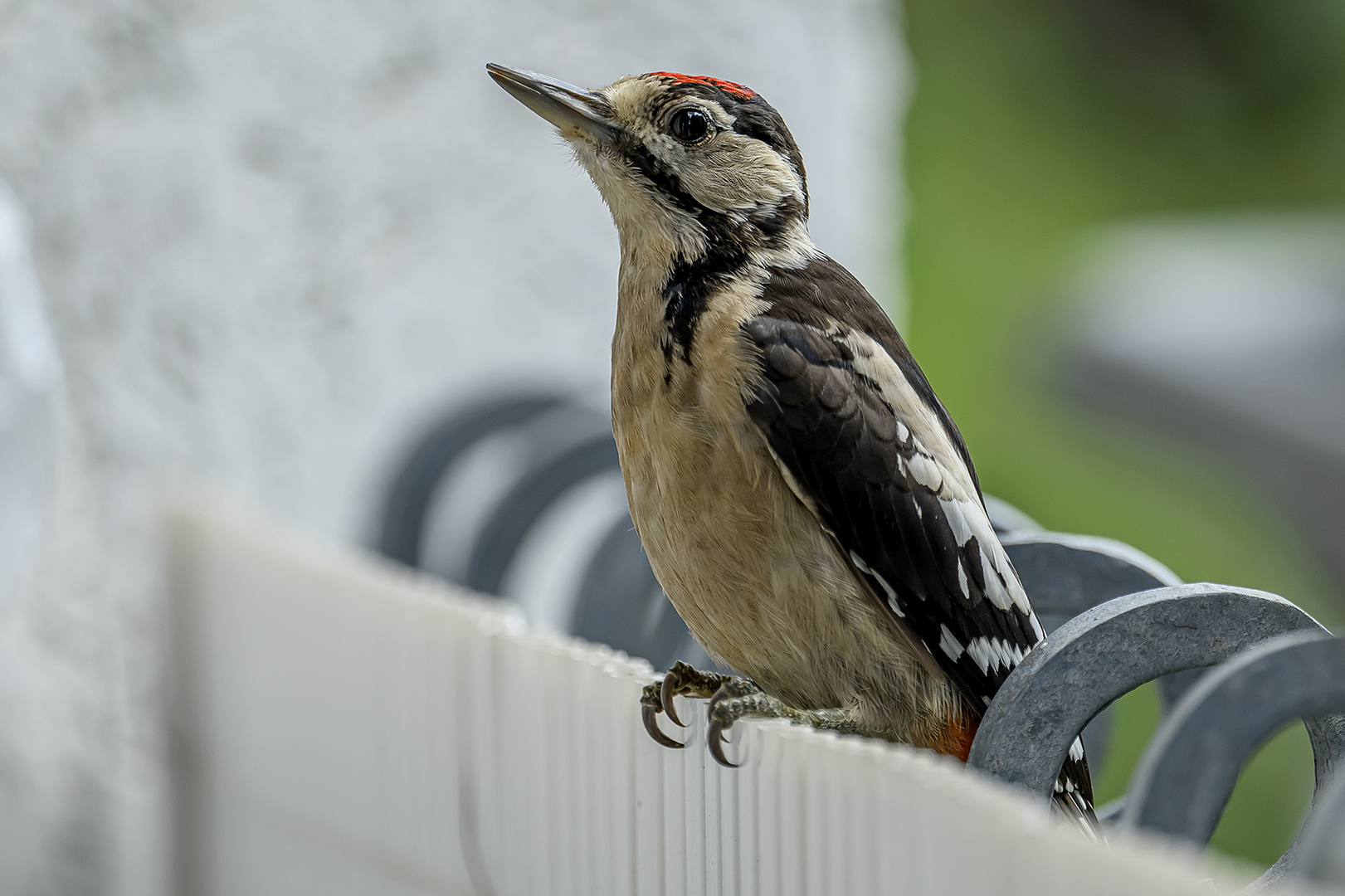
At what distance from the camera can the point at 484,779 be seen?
43.0 inches

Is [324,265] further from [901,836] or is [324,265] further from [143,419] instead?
[901,836]

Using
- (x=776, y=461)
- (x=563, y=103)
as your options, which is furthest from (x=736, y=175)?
(x=776, y=461)

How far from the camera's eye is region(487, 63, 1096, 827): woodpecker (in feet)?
3.24

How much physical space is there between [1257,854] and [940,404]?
4220 millimetres

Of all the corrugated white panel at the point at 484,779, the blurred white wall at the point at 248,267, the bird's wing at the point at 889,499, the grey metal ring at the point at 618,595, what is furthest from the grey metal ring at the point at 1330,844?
the blurred white wall at the point at 248,267

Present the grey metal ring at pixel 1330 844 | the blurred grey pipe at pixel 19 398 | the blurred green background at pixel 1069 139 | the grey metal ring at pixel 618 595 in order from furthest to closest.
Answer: the blurred green background at pixel 1069 139
the grey metal ring at pixel 618 595
the blurred grey pipe at pixel 19 398
the grey metal ring at pixel 1330 844

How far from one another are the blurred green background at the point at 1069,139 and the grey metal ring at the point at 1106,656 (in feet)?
17.0

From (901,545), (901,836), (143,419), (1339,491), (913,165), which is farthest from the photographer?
(913,165)

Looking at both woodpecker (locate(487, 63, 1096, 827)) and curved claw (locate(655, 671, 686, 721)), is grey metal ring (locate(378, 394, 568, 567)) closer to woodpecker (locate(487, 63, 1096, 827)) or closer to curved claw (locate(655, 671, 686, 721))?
woodpecker (locate(487, 63, 1096, 827))

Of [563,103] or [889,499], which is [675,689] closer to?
[889,499]

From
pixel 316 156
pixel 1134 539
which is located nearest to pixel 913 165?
pixel 1134 539

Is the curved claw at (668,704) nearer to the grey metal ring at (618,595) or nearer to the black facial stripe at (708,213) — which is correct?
the black facial stripe at (708,213)

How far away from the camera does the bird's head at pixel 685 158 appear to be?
1.08 meters

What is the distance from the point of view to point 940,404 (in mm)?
1068
